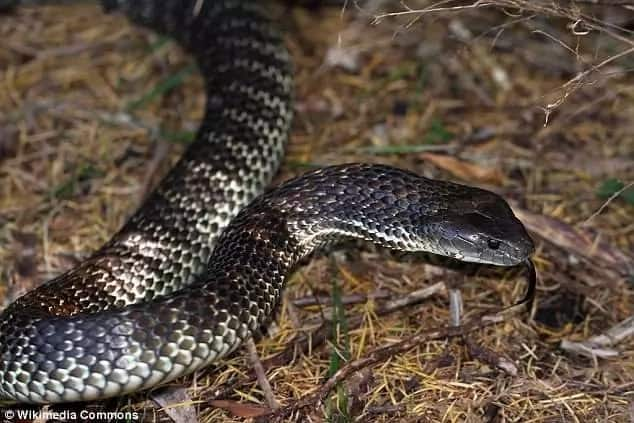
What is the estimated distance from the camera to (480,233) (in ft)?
18.8

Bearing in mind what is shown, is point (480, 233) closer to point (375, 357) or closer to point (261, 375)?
point (375, 357)

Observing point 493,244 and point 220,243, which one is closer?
point 493,244

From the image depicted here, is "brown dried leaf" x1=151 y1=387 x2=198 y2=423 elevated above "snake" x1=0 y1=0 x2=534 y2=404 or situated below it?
below

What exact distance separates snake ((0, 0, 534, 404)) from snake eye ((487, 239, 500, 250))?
0.01m

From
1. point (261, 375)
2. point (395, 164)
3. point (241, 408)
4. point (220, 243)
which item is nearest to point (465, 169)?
point (395, 164)

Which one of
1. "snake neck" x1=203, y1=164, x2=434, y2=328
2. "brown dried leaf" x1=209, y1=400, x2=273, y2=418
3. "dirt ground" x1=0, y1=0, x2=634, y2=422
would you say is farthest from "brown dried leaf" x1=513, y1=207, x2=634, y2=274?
"brown dried leaf" x1=209, y1=400, x2=273, y2=418

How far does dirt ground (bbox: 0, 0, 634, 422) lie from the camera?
5590 mm

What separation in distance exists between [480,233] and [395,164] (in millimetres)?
1901

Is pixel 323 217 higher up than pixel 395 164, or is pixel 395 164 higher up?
pixel 323 217

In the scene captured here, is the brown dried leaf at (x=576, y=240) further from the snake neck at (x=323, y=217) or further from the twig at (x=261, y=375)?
the twig at (x=261, y=375)

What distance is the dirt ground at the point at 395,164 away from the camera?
220 inches

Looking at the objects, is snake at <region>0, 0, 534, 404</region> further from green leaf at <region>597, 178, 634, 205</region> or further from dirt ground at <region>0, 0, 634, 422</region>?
green leaf at <region>597, 178, 634, 205</region>

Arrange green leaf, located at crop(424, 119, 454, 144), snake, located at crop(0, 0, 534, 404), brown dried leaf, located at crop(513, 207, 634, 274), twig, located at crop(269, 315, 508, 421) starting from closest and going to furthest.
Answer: snake, located at crop(0, 0, 534, 404), twig, located at crop(269, 315, 508, 421), brown dried leaf, located at crop(513, 207, 634, 274), green leaf, located at crop(424, 119, 454, 144)

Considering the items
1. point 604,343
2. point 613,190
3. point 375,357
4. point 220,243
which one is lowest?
point 604,343
